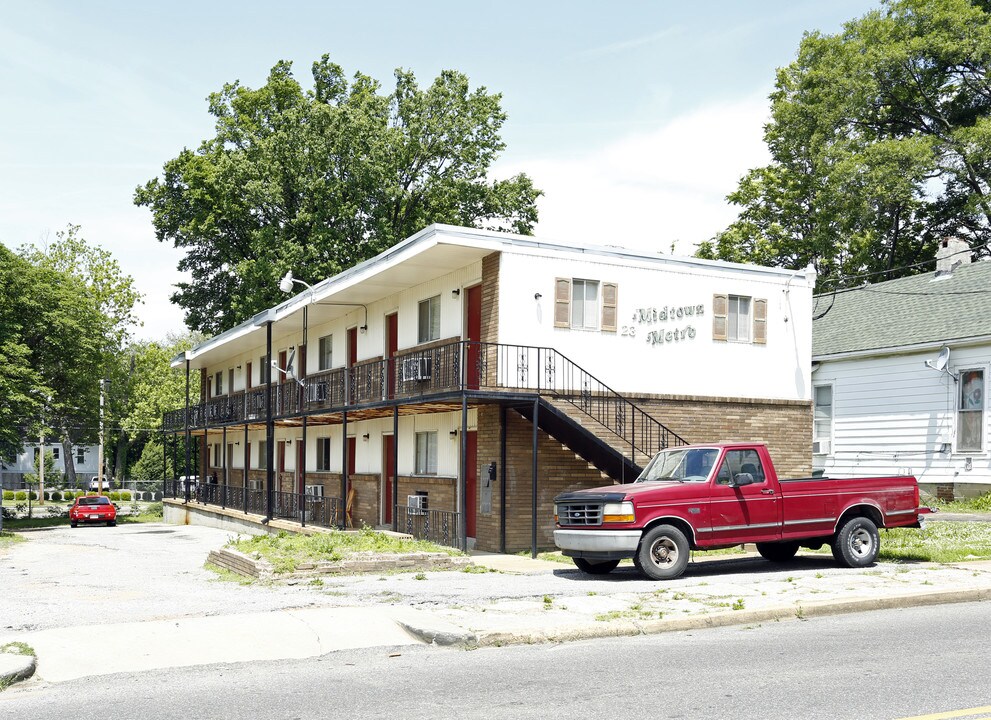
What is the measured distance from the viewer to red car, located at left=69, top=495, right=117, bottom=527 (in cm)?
4788

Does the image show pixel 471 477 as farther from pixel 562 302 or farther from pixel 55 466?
pixel 55 466

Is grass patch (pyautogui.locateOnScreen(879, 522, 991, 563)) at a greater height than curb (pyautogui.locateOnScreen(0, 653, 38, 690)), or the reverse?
curb (pyautogui.locateOnScreen(0, 653, 38, 690))

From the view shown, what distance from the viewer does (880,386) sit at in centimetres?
3108

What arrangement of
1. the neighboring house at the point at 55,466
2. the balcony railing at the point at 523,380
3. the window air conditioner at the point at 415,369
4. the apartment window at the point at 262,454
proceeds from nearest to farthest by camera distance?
the balcony railing at the point at 523,380, the window air conditioner at the point at 415,369, the apartment window at the point at 262,454, the neighboring house at the point at 55,466

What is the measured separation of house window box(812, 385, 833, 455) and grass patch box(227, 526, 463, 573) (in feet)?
56.9

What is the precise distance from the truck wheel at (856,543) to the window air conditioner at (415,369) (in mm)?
10504

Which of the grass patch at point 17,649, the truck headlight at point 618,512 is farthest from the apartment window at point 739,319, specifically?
the grass patch at point 17,649

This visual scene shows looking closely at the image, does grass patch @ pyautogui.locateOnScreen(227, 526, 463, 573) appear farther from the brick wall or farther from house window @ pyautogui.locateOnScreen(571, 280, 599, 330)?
the brick wall

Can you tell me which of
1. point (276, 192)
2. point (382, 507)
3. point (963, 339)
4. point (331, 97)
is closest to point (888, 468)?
point (963, 339)

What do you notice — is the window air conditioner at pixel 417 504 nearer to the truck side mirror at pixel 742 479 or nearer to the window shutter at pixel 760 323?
the window shutter at pixel 760 323

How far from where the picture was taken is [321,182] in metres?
46.3

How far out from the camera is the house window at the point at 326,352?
34688mm

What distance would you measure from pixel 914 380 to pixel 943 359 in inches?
58.1

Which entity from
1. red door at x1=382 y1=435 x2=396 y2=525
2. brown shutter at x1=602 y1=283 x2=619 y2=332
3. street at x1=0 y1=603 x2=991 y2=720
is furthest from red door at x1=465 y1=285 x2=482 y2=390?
street at x1=0 y1=603 x2=991 y2=720
